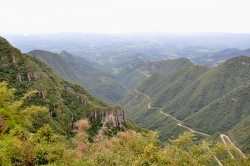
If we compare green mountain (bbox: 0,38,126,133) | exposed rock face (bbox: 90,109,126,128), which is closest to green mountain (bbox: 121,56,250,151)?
exposed rock face (bbox: 90,109,126,128)

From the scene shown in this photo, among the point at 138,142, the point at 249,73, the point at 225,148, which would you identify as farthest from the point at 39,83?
the point at 249,73

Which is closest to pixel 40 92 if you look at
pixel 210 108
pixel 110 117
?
pixel 110 117

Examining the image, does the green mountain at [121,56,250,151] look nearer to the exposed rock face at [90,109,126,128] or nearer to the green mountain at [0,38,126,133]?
the exposed rock face at [90,109,126,128]

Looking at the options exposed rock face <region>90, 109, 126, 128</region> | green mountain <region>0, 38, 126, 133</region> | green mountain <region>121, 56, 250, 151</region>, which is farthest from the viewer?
green mountain <region>121, 56, 250, 151</region>

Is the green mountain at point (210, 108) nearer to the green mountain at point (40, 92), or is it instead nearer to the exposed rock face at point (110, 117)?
the exposed rock face at point (110, 117)

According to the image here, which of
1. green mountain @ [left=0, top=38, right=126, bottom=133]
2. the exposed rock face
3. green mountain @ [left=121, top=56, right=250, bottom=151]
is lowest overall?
green mountain @ [left=121, top=56, right=250, bottom=151]

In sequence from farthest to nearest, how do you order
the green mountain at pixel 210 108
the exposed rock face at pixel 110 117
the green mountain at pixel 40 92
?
the green mountain at pixel 210 108, the exposed rock face at pixel 110 117, the green mountain at pixel 40 92

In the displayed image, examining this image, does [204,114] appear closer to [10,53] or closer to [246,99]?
[246,99]

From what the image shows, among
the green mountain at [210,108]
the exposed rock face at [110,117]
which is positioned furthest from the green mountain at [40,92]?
the green mountain at [210,108]

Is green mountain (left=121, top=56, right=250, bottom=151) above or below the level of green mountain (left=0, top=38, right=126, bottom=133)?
below
